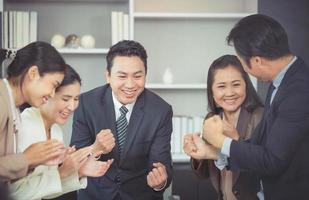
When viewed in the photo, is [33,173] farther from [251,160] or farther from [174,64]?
[174,64]

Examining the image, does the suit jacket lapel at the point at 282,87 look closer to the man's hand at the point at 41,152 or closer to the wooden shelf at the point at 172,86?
the man's hand at the point at 41,152

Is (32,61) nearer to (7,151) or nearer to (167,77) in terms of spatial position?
(7,151)

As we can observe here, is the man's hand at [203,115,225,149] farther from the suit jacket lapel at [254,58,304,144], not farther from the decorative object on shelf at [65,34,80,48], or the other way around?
the decorative object on shelf at [65,34,80,48]

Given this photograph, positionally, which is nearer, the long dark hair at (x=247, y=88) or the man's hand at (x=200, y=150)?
the man's hand at (x=200, y=150)

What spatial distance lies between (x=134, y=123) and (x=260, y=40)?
2.31 feet

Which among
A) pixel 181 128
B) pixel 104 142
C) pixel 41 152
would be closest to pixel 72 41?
pixel 181 128

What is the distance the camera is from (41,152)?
1.22 meters

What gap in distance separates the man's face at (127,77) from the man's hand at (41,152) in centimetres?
65

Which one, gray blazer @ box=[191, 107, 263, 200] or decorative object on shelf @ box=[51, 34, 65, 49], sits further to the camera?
decorative object on shelf @ box=[51, 34, 65, 49]

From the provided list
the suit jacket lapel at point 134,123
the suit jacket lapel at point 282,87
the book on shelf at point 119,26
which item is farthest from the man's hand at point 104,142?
the book on shelf at point 119,26

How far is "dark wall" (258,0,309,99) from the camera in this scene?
2.54 m

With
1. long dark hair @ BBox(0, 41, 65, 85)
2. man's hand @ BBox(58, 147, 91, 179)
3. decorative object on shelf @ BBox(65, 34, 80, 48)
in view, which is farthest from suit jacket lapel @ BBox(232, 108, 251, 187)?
decorative object on shelf @ BBox(65, 34, 80, 48)

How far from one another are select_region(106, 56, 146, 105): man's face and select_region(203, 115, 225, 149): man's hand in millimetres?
496

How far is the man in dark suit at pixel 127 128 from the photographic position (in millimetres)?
1832
